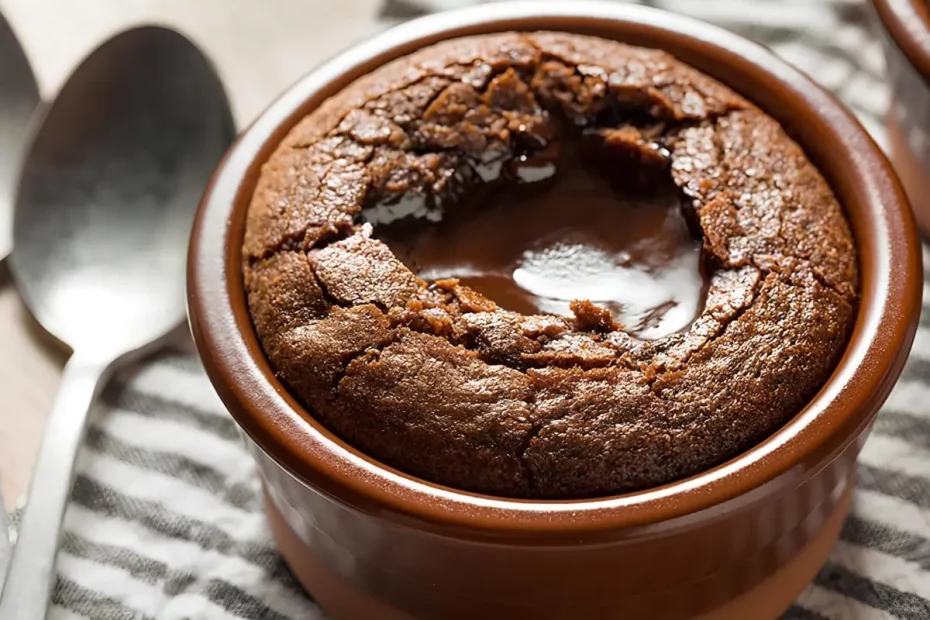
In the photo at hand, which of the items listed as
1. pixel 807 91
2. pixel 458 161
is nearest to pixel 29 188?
pixel 458 161

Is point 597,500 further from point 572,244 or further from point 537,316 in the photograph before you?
point 572,244

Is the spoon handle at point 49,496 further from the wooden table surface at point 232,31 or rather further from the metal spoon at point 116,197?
the wooden table surface at point 232,31

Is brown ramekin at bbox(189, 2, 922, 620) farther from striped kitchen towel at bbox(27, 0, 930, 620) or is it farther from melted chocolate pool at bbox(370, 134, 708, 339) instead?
melted chocolate pool at bbox(370, 134, 708, 339)

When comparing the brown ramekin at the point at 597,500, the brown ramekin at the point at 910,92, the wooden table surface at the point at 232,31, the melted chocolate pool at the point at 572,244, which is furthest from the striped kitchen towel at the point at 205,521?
the wooden table surface at the point at 232,31

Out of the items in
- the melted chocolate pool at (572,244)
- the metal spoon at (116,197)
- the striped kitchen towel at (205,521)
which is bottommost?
the striped kitchen towel at (205,521)

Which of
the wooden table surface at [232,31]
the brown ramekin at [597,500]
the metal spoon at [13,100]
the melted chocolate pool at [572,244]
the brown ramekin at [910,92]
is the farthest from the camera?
the wooden table surface at [232,31]

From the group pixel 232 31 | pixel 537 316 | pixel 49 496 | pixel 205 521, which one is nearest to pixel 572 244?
pixel 537 316
